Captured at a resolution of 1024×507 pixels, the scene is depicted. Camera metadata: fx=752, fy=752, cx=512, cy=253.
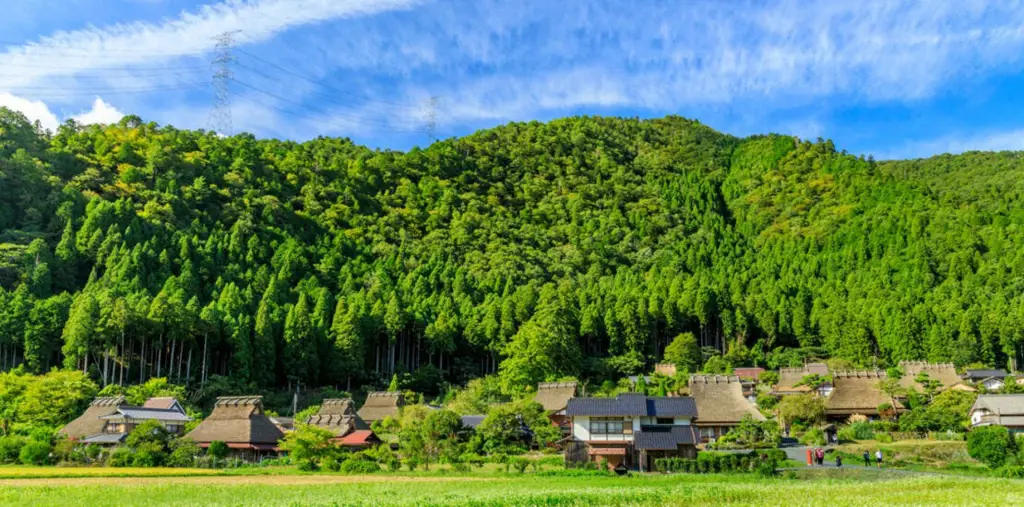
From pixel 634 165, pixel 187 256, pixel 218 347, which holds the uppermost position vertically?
pixel 634 165

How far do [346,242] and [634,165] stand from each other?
73209mm

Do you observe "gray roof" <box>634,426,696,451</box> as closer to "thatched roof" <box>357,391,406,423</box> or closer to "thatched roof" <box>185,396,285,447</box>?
"thatched roof" <box>185,396,285,447</box>

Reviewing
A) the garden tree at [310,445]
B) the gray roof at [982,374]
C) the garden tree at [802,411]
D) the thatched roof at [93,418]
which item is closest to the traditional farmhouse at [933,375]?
the gray roof at [982,374]

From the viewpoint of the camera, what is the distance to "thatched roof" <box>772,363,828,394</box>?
5932 centimetres

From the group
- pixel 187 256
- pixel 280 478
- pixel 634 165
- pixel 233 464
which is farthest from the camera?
pixel 634 165

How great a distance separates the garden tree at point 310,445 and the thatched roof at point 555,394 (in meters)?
18.9

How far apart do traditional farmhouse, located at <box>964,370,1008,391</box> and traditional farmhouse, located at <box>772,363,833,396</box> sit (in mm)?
10808

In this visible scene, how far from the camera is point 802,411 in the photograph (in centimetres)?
4978

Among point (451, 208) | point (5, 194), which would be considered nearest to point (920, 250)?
point (451, 208)

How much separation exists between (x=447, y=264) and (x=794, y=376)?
143 feet

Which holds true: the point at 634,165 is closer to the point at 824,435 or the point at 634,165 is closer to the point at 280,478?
the point at 824,435

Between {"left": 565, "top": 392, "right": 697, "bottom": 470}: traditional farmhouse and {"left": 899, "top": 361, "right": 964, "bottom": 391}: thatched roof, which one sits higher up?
{"left": 899, "top": 361, "right": 964, "bottom": 391}: thatched roof

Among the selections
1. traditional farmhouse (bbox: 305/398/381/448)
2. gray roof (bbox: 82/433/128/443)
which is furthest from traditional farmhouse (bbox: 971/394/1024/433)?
gray roof (bbox: 82/433/128/443)

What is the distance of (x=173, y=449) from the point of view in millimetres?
38594
